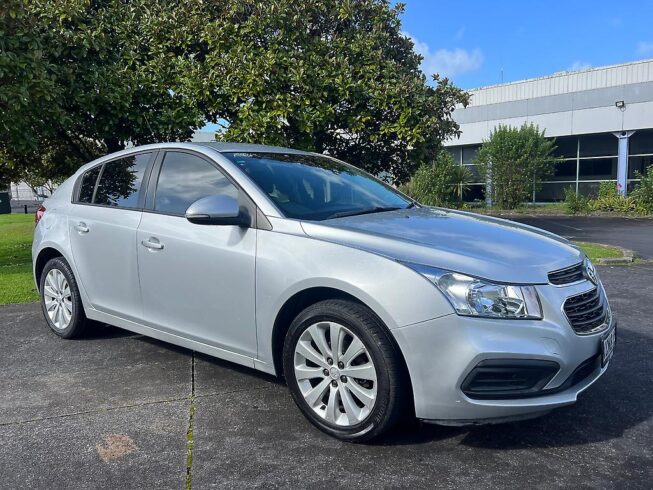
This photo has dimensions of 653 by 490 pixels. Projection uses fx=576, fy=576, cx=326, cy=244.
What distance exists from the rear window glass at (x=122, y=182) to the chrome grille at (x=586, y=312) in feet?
10.2

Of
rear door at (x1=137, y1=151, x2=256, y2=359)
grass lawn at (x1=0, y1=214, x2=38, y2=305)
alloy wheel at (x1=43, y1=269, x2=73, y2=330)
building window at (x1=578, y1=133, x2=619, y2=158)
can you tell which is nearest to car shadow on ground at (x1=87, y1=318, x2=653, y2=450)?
rear door at (x1=137, y1=151, x2=256, y2=359)

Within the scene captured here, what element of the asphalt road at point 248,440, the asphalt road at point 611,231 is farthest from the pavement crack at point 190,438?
the asphalt road at point 611,231

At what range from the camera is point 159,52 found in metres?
10.8

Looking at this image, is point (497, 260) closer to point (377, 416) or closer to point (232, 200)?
point (377, 416)

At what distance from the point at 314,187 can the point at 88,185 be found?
89.1 inches

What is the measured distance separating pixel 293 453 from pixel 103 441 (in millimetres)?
1084

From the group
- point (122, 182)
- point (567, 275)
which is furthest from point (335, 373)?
point (122, 182)

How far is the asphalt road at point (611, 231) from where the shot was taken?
12.9m

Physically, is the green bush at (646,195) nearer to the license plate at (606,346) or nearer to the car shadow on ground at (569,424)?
the car shadow on ground at (569,424)

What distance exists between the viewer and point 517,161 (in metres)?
26.5

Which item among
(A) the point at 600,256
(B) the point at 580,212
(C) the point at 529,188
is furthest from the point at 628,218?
(A) the point at 600,256

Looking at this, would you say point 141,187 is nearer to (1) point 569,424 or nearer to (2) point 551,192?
(1) point 569,424

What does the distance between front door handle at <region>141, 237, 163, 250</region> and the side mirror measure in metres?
0.52

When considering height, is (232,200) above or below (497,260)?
above
